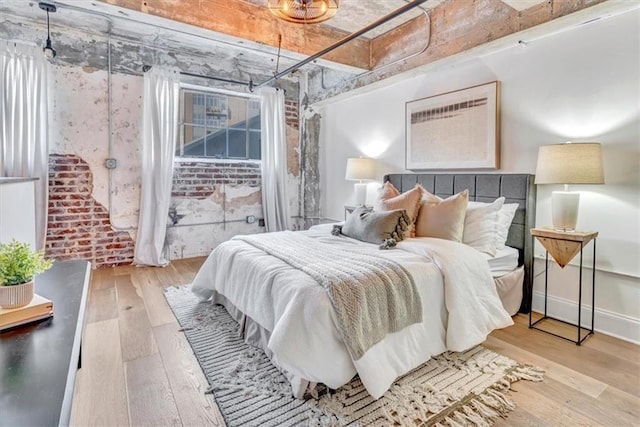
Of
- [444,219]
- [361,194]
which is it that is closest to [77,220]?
[361,194]

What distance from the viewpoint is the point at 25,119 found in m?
3.63

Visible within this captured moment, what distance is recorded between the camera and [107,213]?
13.8 feet

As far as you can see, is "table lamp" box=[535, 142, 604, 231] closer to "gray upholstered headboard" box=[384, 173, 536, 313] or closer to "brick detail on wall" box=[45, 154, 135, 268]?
"gray upholstered headboard" box=[384, 173, 536, 313]

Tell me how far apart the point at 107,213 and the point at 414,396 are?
4055 mm

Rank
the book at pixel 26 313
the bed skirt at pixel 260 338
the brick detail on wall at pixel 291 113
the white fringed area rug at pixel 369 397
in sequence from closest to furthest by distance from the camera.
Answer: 1. the book at pixel 26 313
2. the white fringed area rug at pixel 369 397
3. the bed skirt at pixel 260 338
4. the brick detail on wall at pixel 291 113

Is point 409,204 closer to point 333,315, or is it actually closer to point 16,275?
point 333,315

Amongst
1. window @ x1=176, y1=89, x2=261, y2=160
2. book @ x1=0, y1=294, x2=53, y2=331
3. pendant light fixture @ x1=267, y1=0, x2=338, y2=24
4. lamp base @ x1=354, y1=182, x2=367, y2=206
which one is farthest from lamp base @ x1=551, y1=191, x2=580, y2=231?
window @ x1=176, y1=89, x2=261, y2=160

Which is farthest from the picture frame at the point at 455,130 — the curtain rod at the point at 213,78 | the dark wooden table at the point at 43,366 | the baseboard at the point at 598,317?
the dark wooden table at the point at 43,366

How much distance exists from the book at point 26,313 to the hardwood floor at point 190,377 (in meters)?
0.54

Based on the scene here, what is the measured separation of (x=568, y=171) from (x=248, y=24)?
2901 millimetres

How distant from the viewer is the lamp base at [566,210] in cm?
240

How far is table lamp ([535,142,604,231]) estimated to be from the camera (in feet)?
7.37

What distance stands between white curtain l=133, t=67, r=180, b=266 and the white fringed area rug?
2.44 meters

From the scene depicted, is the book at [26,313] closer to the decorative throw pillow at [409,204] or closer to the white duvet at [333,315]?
the white duvet at [333,315]
